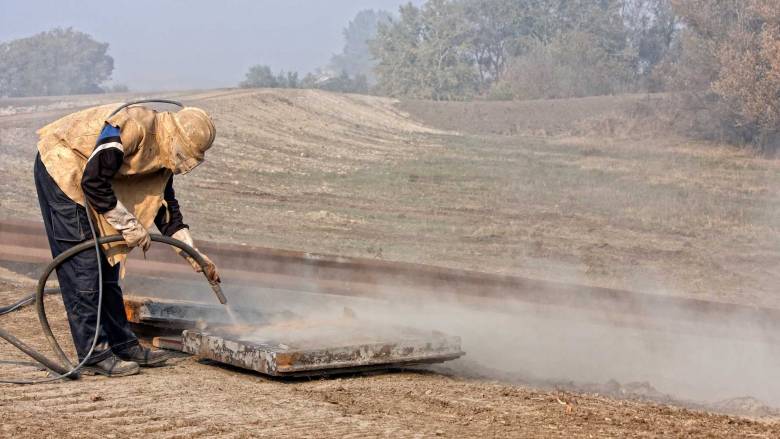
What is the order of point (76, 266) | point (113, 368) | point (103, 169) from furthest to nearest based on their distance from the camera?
point (113, 368), point (76, 266), point (103, 169)

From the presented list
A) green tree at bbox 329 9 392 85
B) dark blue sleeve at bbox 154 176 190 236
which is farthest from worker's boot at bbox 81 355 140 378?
green tree at bbox 329 9 392 85

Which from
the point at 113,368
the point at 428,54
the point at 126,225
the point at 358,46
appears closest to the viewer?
the point at 126,225

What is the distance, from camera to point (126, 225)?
5785 millimetres

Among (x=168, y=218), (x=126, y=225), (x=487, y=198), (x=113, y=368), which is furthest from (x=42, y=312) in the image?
(x=487, y=198)

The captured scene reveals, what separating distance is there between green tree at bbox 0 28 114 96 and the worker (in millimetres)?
43608

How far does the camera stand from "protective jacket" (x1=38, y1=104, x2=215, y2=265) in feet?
18.5

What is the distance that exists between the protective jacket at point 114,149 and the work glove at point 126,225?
5cm

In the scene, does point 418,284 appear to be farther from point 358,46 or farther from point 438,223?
point 358,46

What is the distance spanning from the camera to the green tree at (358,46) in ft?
466

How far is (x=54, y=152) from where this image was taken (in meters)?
5.88

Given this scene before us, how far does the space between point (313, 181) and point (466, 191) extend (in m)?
2.95

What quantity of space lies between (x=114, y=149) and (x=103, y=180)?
18 cm

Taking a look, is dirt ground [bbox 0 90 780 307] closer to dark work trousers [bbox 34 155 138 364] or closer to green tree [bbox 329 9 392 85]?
dark work trousers [bbox 34 155 138 364]

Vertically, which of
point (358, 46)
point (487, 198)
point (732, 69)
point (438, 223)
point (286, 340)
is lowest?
point (438, 223)
